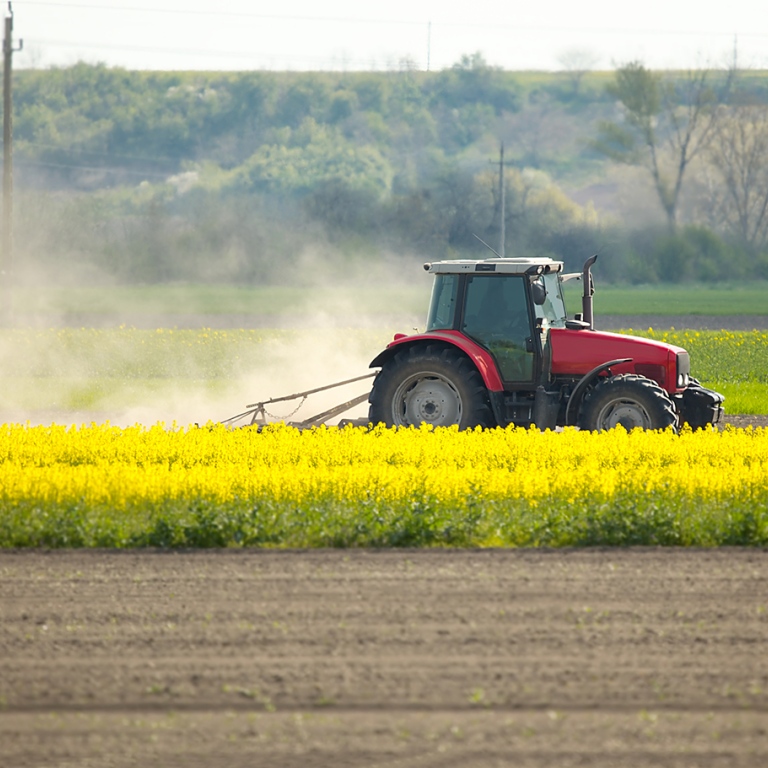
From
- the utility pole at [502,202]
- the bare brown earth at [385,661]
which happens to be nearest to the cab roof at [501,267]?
the bare brown earth at [385,661]

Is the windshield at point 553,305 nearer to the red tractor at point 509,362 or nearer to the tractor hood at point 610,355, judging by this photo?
the red tractor at point 509,362

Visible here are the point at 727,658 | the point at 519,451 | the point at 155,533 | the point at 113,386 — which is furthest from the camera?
the point at 113,386

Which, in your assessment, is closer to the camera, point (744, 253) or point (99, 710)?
point (99, 710)

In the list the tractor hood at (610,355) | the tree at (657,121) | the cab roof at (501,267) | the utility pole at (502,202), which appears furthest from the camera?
the utility pole at (502,202)

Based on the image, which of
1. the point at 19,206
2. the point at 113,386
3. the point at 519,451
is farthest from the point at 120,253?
the point at 519,451

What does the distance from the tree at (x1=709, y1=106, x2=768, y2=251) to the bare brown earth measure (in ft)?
123

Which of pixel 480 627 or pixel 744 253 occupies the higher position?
pixel 744 253

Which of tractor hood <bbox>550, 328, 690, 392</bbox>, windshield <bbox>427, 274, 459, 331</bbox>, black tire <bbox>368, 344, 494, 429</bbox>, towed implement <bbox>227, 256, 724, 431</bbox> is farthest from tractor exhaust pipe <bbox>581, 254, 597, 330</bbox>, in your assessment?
black tire <bbox>368, 344, 494, 429</bbox>

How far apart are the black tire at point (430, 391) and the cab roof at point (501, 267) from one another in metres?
0.92

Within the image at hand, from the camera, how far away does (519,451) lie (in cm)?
1255

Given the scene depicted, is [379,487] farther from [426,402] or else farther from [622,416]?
[622,416]

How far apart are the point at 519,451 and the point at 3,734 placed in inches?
303

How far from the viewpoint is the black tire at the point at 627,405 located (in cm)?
1338

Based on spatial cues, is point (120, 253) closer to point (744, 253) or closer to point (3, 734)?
point (744, 253)
